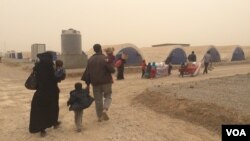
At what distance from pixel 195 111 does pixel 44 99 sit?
150 inches

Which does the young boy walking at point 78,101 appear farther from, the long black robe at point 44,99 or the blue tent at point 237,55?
the blue tent at point 237,55

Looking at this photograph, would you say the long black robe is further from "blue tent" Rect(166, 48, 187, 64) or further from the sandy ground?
"blue tent" Rect(166, 48, 187, 64)

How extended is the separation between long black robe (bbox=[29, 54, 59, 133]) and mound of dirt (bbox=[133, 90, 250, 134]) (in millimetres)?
3298

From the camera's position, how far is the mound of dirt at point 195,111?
813 centimetres

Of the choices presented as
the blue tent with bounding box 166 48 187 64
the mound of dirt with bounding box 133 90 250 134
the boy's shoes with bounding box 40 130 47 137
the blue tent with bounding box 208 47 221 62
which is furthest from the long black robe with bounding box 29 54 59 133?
the blue tent with bounding box 208 47 221 62

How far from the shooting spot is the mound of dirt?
26.7 feet

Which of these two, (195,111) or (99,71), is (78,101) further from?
(195,111)

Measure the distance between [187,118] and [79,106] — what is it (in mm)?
2898

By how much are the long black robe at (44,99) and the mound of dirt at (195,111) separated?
→ 3.30m

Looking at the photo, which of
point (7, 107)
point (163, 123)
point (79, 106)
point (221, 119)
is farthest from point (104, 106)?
point (7, 107)

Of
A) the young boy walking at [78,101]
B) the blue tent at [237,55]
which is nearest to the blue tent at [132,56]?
the blue tent at [237,55]

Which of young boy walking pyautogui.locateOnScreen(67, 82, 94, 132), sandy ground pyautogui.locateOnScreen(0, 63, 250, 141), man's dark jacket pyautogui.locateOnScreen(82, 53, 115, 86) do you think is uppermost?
man's dark jacket pyautogui.locateOnScreen(82, 53, 115, 86)

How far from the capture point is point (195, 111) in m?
9.06

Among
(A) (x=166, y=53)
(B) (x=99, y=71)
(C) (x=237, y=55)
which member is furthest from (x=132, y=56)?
(B) (x=99, y=71)
